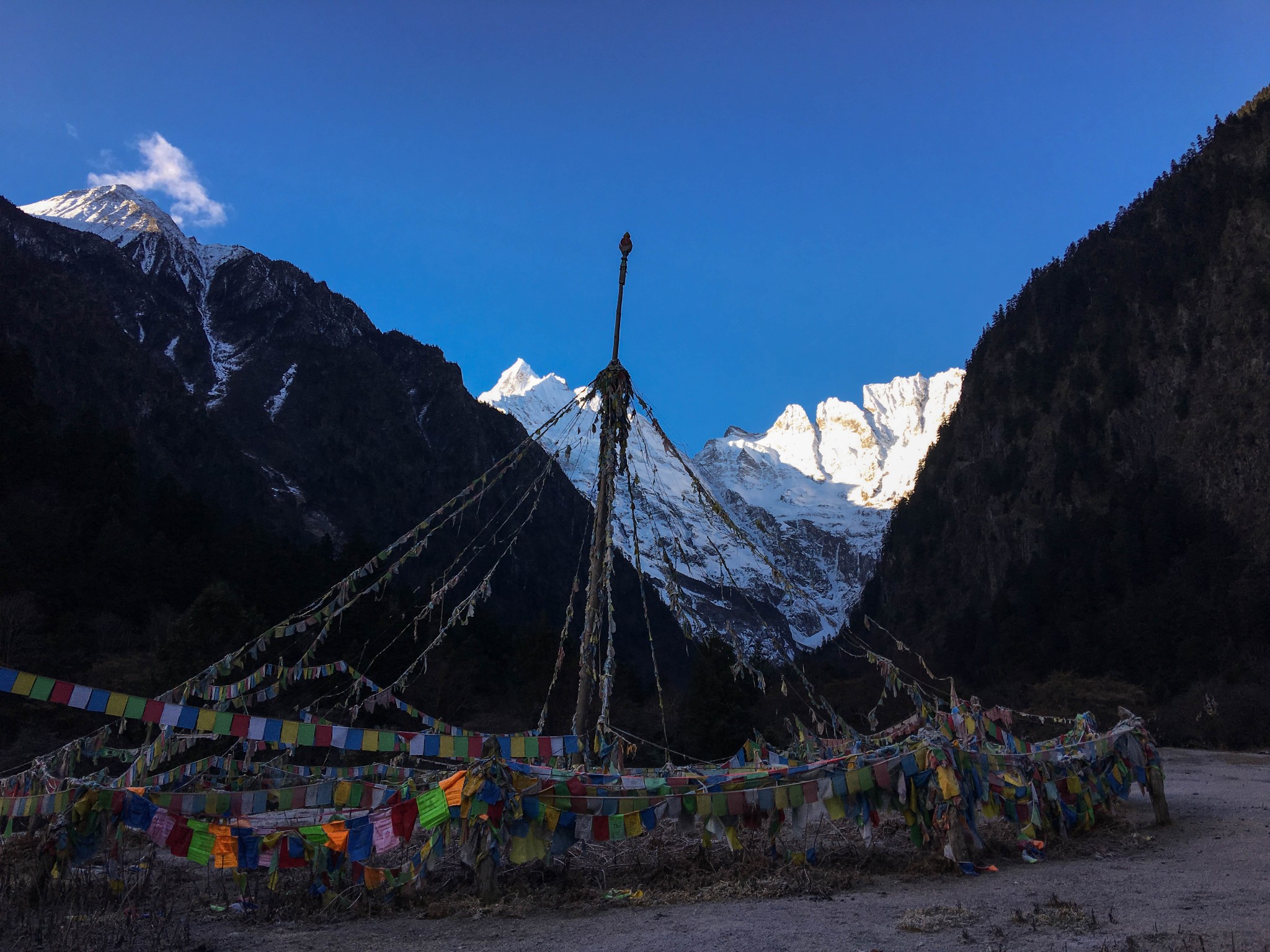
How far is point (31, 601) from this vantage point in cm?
2888

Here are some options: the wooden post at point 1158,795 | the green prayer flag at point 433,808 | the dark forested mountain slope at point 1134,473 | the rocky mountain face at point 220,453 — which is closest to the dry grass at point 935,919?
the green prayer flag at point 433,808

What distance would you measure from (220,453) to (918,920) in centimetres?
7863

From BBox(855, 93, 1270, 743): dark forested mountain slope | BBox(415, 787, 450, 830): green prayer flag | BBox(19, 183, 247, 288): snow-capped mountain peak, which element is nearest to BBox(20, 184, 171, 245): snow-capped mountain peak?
BBox(19, 183, 247, 288): snow-capped mountain peak

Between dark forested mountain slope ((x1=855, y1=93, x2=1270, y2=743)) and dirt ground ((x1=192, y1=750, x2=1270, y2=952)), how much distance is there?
95.3ft

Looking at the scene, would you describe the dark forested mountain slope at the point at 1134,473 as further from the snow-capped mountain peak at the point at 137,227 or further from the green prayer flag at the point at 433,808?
the snow-capped mountain peak at the point at 137,227

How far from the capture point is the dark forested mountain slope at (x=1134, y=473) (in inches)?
1827

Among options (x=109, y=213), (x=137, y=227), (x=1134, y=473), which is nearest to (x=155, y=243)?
(x=137, y=227)

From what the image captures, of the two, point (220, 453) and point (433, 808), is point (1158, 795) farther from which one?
point (220, 453)

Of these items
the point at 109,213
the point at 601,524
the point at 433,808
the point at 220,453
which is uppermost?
the point at 109,213

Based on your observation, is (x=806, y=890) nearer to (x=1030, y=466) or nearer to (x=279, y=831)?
(x=279, y=831)

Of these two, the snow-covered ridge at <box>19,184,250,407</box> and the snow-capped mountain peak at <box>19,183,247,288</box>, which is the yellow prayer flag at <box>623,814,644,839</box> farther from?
the snow-capped mountain peak at <box>19,183,247,288</box>

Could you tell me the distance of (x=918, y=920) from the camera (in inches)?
256

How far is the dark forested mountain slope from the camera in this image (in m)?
46.4

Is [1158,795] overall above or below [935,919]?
above
